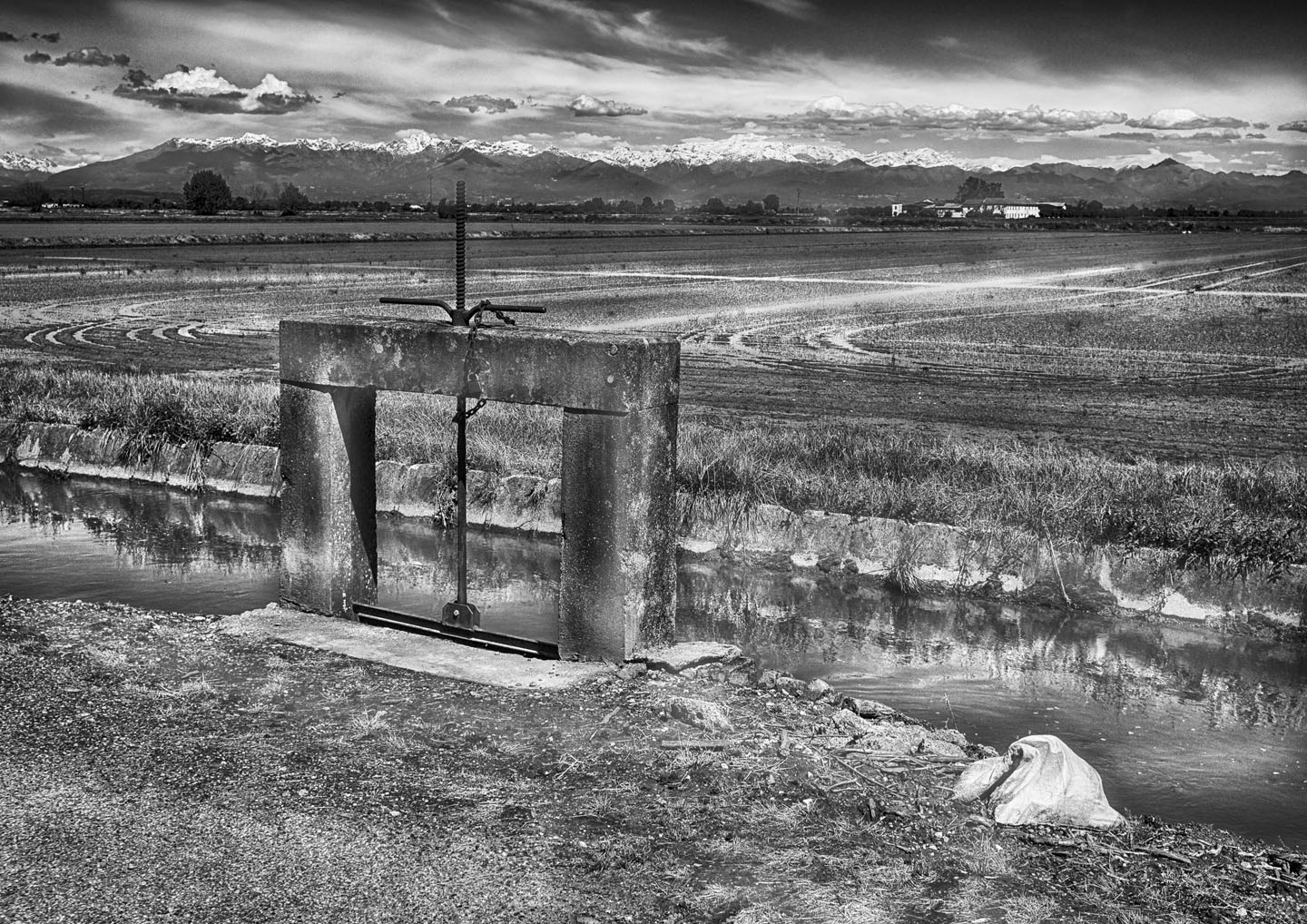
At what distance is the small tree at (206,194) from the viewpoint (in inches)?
6683

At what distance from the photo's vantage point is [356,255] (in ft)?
233

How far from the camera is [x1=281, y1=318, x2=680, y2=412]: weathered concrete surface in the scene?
865 cm

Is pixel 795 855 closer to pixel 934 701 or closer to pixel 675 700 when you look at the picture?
pixel 675 700

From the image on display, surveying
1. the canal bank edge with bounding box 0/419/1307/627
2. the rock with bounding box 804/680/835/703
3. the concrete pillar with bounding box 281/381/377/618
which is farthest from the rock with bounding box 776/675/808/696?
the canal bank edge with bounding box 0/419/1307/627

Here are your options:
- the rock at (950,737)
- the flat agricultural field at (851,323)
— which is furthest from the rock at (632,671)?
the flat agricultural field at (851,323)

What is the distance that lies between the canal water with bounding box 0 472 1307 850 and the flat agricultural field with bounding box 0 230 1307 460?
7102 mm

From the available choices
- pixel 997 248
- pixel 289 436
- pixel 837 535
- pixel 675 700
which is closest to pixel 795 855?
pixel 675 700

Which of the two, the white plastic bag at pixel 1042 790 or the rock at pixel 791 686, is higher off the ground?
the white plastic bag at pixel 1042 790

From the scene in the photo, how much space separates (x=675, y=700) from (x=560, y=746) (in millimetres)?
899

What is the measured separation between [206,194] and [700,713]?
581 ft

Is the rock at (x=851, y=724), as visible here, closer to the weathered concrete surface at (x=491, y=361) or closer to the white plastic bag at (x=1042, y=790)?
the white plastic bag at (x=1042, y=790)

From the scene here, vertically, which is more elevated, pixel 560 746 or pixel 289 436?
pixel 289 436

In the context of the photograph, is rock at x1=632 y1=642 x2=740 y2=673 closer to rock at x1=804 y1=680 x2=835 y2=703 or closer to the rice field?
rock at x1=804 y1=680 x2=835 y2=703

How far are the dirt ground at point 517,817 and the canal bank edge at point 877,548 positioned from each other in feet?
15.4
